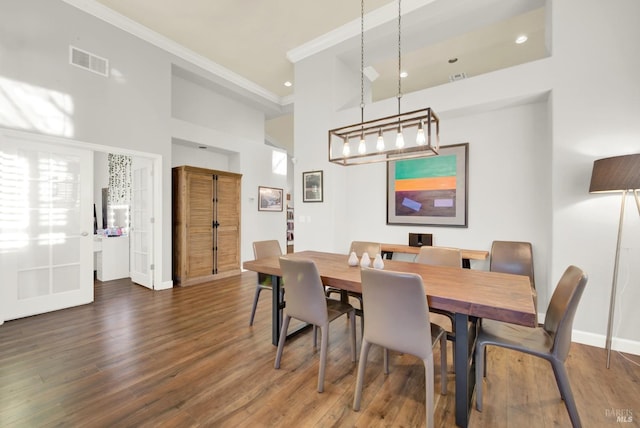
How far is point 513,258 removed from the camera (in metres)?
3.00

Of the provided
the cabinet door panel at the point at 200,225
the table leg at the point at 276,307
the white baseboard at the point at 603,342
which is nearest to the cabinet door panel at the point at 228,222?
the cabinet door panel at the point at 200,225

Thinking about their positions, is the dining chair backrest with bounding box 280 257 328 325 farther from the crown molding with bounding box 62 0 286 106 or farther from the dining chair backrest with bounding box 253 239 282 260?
the crown molding with bounding box 62 0 286 106

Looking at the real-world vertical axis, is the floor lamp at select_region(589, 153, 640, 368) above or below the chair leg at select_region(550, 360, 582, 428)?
above

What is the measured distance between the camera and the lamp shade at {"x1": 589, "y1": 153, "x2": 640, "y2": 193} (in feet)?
6.51

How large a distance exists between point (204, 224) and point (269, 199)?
5.96 ft

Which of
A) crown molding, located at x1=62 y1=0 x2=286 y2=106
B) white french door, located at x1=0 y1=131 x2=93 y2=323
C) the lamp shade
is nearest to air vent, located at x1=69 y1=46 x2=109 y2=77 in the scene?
crown molding, located at x1=62 y1=0 x2=286 y2=106

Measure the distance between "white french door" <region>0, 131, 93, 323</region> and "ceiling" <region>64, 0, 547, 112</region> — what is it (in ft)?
6.73

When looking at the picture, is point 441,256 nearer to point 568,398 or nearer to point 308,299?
point 568,398

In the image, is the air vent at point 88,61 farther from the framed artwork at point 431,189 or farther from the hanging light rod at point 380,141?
the framed artwork at point 431,189

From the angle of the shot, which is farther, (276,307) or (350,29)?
(350,29)

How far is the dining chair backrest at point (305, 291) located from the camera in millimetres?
1880

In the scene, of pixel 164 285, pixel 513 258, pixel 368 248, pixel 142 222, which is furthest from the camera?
pixel 142 222

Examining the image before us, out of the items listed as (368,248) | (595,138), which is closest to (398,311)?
(368,248)

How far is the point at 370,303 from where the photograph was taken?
1.62m
